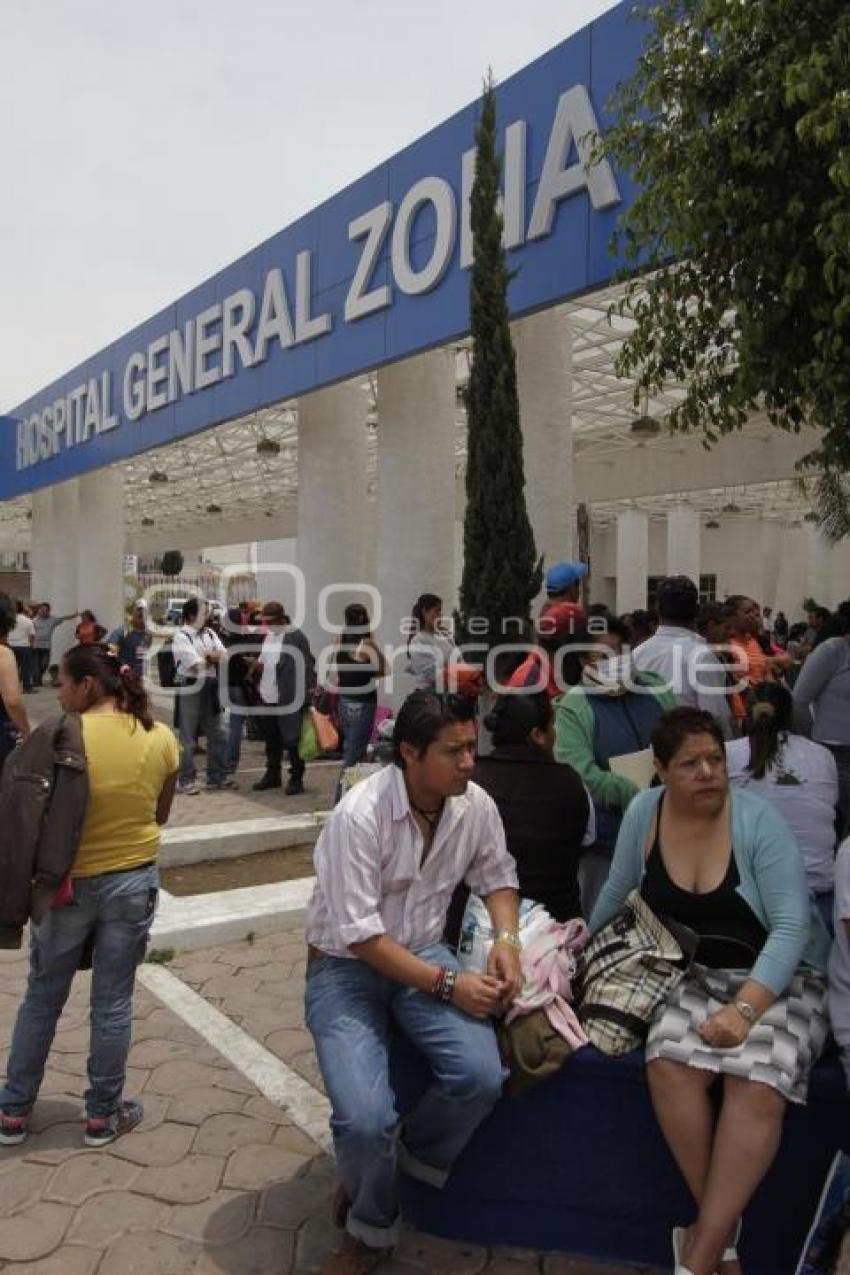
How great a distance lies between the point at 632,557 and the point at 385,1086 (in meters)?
26.4

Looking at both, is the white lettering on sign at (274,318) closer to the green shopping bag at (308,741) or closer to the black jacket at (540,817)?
the green shopping bag at (308,741)

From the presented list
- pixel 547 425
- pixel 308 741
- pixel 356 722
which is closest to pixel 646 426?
pixel 547 425

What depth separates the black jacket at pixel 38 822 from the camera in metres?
2.81

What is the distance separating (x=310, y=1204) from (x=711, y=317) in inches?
157

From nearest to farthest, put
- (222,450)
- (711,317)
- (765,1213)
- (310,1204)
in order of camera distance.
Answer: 1. (765,1213)
2. (310,1204)
3. (711,317)
4. (222,450)

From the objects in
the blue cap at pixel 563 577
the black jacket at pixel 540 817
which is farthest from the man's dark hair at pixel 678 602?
the black jacket at pixel 540 817

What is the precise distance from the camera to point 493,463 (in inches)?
272

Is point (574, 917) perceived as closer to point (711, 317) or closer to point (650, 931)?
point (650, 931)

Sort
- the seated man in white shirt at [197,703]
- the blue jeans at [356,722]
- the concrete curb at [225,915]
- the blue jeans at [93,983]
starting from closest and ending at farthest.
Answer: the blue jeans at [93,983]
the concrete curb at [225,915]
the blue jeans at [356,722]
the seated man in white shirt at [197,703]

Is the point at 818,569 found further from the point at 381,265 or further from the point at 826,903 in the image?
the point at 826,903

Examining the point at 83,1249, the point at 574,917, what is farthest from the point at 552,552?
the point at 83,1249

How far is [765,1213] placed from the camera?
8.02 ft

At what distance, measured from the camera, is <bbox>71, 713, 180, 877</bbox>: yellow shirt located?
9.91 ft

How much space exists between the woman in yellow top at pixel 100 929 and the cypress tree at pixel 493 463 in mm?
4033
